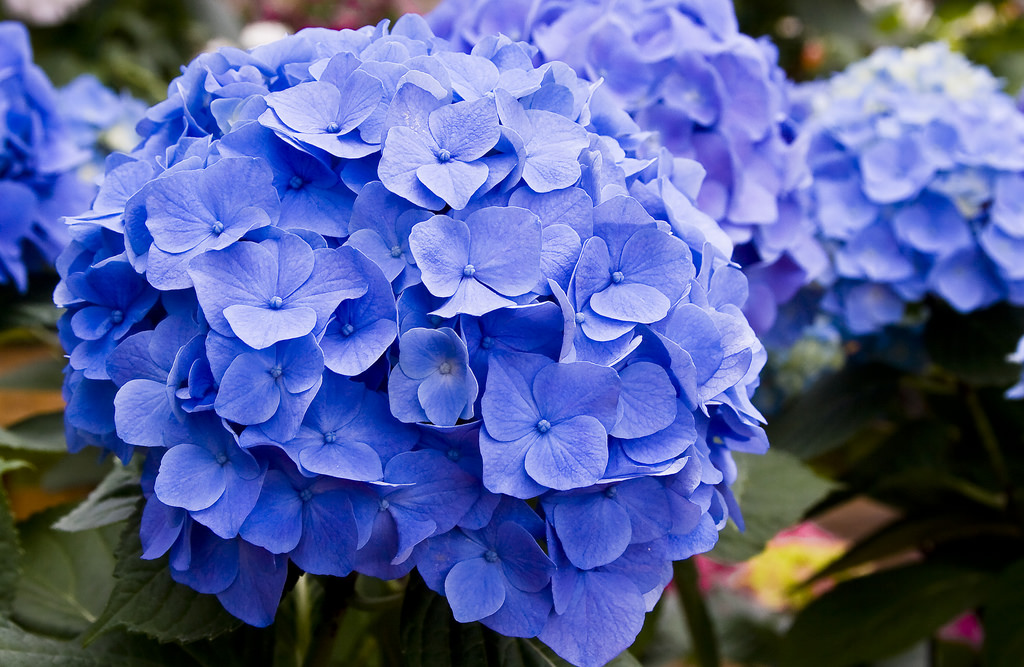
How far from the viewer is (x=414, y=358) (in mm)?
387

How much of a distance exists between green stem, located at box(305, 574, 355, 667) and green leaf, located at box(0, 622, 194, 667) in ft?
0.30

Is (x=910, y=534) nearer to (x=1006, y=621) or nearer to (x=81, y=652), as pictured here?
(x=1006, y=621)

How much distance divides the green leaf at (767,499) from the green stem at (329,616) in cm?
27

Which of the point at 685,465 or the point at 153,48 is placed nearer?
the point at 685,465

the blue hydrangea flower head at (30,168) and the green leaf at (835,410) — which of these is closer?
the blue hydrangea flower head at (30,168)

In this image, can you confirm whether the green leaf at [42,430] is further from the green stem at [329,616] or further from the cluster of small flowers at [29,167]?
the green stem at [329,616]

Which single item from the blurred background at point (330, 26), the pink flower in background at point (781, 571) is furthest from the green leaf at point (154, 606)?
the blurred background at point (330, 26)

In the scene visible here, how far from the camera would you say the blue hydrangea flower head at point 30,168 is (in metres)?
0.73

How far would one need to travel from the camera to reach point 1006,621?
754mm

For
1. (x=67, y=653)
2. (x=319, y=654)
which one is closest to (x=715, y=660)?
(x=319, y=654)

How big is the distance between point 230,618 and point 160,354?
0.16 meters

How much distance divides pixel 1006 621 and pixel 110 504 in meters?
0.72

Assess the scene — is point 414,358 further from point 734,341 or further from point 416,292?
point 734,341

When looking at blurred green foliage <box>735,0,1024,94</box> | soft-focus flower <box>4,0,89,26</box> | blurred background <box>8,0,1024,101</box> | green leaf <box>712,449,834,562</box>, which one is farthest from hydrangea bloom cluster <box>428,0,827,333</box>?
soft-focus flower <box>4,0,89,26</box>
